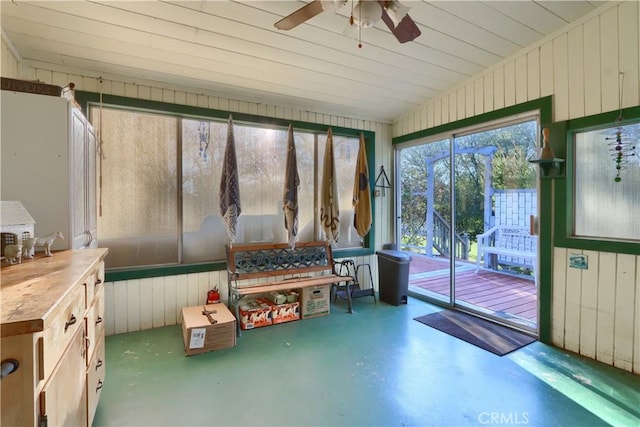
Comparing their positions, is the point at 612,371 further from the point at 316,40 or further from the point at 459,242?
the point at 316,40

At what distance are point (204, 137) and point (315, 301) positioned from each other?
239 centimetres

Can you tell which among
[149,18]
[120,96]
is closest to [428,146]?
[149,18]

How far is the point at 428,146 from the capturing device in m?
4.34

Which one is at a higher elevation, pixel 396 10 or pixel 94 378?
pixel 396 10

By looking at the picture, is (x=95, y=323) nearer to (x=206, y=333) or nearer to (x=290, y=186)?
(x=206, y=333)

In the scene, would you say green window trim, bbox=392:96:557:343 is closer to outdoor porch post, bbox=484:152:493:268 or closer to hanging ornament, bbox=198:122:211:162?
outdoor porch post, bbox=484:152:493:268

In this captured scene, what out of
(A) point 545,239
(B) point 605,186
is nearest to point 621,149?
(B) point 605,186

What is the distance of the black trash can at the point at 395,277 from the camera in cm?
404

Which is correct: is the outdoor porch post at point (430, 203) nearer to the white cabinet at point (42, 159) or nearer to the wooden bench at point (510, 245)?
the wooden bench at point (510, 245)

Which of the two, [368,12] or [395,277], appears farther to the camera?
[395,277]

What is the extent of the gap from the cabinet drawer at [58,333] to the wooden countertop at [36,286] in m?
0.04

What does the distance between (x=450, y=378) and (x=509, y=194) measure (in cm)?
210

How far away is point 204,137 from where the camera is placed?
11.7ft

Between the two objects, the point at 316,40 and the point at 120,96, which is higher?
the point at 316,40
